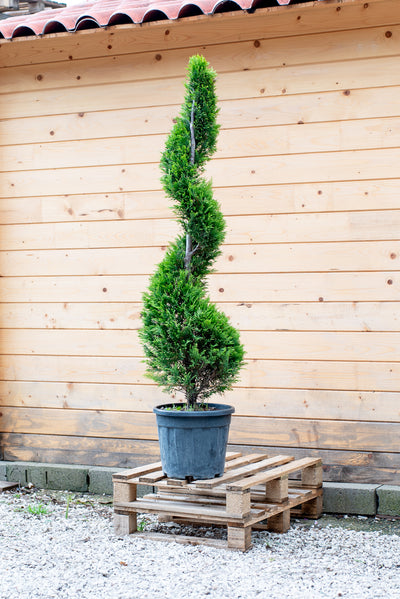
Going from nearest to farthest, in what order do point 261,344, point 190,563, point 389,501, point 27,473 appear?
point 190,563, point 389,501, point 261,344, point 27,473

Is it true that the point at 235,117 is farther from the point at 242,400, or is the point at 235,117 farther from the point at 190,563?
the point at 190,563

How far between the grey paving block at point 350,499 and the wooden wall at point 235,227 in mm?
122

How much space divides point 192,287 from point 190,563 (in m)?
1.53

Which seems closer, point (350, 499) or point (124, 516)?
point (124, 516)

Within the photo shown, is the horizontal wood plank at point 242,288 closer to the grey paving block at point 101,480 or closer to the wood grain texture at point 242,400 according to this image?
the wood grain texture at point 242,400

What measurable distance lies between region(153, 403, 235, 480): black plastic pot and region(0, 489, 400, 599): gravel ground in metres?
0.45

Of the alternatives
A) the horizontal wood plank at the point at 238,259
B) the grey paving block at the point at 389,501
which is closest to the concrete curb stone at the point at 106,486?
the grey paving block at the point at 389,501

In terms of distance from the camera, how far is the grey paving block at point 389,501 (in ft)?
16.2

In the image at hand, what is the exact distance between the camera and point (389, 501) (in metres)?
4.96

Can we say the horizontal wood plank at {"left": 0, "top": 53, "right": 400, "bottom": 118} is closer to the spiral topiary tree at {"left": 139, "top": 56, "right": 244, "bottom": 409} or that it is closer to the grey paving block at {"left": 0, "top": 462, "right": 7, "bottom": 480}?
the spiral topiary tree at {"left": 139, "top": 56, "right": 244, "bottom": 409}

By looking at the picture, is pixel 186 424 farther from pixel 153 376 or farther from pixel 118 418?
pixel 118 418

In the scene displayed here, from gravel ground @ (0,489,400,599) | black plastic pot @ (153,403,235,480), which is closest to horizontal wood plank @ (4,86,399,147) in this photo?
black plastic pot @ (153,403,235,480)

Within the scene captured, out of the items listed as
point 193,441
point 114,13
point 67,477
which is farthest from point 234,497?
point 114,13

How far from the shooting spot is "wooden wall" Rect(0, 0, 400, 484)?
16.8ft
